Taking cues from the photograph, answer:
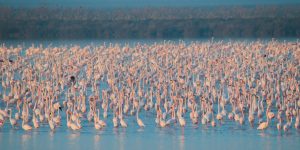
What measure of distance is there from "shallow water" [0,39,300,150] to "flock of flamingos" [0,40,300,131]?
195 mm

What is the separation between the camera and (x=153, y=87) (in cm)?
2169

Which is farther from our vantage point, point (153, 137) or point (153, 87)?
point (153, 87)

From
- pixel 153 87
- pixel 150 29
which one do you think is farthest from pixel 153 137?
pixel 150 29

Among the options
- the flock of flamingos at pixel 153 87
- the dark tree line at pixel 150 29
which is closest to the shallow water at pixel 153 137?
the flock of flamingos at pixel 153 87

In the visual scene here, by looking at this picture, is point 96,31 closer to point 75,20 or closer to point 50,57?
point 75,20

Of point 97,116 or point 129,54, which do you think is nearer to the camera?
point 97,116

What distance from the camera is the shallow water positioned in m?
14.6

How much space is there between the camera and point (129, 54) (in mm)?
30297

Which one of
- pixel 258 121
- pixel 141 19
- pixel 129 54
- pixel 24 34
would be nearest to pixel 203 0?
pixel 141 19

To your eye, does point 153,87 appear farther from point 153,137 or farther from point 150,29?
point 150,29

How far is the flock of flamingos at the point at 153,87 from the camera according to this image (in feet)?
55.8

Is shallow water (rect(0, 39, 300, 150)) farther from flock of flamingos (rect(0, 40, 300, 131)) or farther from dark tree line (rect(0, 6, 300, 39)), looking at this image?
dark tree line (rect(0, 6, 300, 39))

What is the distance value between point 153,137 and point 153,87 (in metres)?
6.33

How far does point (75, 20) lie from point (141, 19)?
12.5 feet
